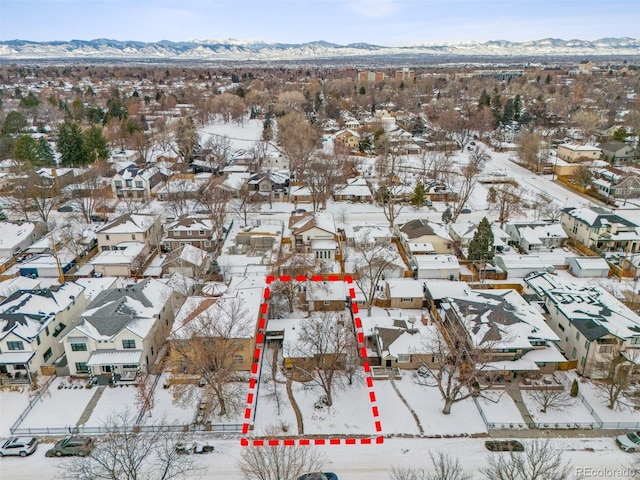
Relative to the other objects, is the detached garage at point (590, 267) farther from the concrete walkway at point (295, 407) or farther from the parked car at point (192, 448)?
the parked car at point (192, 448)

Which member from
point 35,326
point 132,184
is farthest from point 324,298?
Result: point 132,184

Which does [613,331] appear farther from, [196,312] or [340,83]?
Answer: [340,83]

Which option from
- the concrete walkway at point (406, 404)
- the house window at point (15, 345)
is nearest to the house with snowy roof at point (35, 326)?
the house window at point (15, 345)

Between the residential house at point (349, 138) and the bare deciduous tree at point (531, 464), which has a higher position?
the residential house at point (349, 138)

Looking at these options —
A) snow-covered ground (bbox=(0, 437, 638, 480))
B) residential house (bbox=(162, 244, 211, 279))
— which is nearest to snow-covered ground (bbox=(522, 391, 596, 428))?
snow-covered ground (bbox=(0, 437, 638, 480))

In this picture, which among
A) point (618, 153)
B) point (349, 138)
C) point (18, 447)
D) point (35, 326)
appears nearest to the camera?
point (18, 447)

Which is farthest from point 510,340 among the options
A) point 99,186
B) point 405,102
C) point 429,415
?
point 405,102

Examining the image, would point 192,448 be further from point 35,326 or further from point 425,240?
point 425,240
